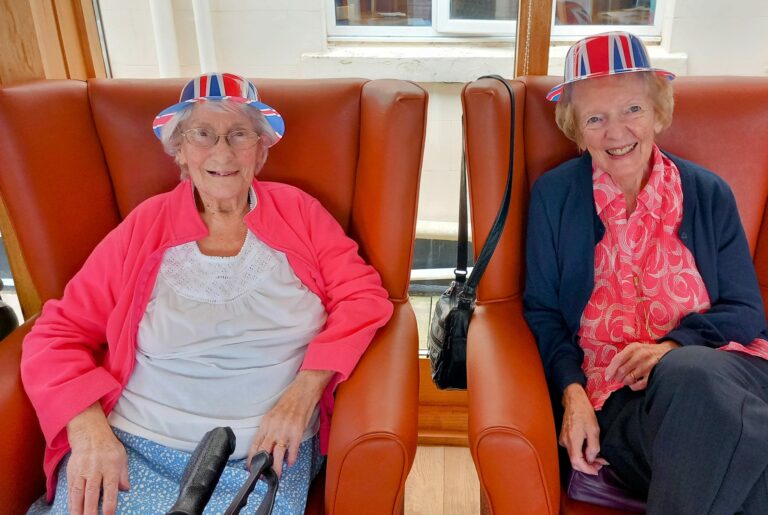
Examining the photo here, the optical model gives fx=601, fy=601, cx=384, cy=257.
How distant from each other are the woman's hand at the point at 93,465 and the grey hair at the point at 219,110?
581 mm

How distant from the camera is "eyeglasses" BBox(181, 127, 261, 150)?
4.16 feet

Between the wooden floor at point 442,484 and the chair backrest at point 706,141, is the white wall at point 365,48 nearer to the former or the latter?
the chair backrest at point 706,141

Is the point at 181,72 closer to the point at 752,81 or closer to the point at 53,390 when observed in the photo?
the point at 53,390

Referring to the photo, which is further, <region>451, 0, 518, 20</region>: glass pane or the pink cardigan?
<region>451, 0, 518, 20</region>: glass pane

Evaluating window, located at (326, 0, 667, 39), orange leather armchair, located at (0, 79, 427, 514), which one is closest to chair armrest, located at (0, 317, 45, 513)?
orange leather armchair, located at (0, 79, 427, 514)

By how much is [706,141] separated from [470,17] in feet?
3.25

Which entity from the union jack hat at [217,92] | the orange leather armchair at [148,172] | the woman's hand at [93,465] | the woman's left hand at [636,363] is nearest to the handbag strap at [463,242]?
the orange leather armchair at [148,172]

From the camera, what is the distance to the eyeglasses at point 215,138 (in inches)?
49.9

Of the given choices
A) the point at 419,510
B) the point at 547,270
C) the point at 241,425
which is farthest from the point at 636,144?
the point at 419,510

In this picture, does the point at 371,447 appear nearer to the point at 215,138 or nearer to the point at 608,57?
the point at 215,138

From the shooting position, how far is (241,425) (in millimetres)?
1138

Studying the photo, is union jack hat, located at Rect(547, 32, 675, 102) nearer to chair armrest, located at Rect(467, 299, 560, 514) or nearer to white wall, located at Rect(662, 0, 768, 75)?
chair armrest, located at Rect(467, 299, 560, 514)

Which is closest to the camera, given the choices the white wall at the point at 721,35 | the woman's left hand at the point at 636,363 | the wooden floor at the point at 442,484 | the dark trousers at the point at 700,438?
the dark trousers at the point at 700,438

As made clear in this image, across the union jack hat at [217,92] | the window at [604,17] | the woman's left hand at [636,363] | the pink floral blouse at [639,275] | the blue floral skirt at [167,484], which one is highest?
the window at [604,17]
